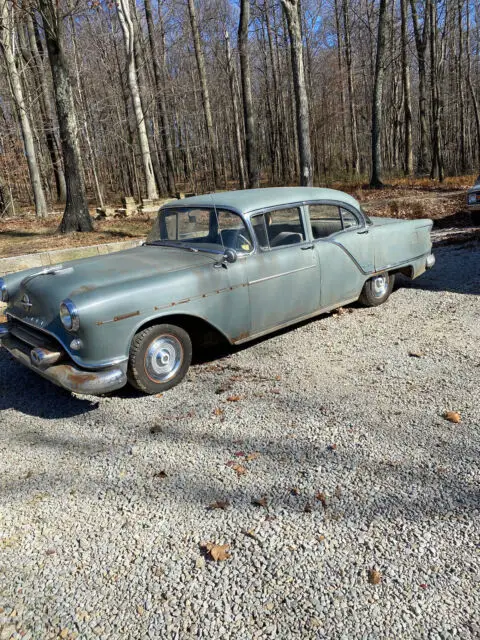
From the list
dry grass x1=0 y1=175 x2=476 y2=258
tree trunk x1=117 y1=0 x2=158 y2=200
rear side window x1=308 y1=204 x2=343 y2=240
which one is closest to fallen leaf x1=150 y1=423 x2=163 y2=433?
rear side window x1=308 y1=204 x2=343 y2=240

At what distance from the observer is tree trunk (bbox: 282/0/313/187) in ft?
45.3

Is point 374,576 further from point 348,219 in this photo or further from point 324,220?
point 348,219

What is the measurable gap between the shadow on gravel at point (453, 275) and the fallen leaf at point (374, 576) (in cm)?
497

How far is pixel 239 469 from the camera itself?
310 cm

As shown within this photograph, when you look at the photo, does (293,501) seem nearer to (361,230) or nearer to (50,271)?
(50,271)

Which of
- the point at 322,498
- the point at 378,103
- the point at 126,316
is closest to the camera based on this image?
the point at 322,498

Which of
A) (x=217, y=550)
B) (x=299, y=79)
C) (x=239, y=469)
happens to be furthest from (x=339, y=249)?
(x=299, y=79)

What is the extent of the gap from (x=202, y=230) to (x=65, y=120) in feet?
31.9

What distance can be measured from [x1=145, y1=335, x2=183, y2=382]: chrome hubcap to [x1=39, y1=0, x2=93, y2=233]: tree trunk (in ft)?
32.3

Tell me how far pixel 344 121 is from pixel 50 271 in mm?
36145

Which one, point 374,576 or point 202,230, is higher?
point 202,230

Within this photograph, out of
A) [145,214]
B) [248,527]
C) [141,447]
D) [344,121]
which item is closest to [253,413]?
[141,447]

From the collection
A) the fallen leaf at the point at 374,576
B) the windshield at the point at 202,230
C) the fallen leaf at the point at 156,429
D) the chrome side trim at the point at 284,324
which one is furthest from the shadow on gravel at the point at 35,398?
the fallen leaf at the point at 374,576

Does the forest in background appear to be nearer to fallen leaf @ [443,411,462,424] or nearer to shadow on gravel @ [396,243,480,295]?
shadow on gravel @ [396,243,480,295]
